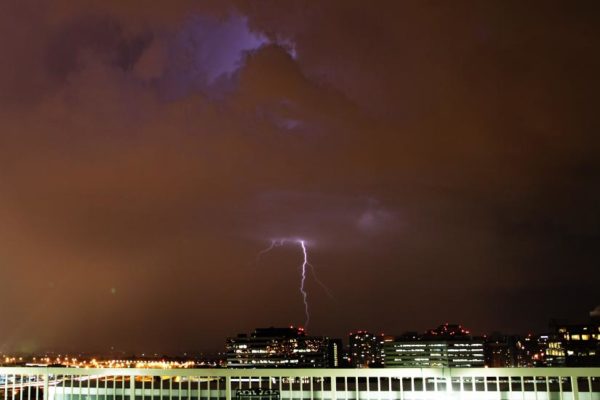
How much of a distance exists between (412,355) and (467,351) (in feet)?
45.0

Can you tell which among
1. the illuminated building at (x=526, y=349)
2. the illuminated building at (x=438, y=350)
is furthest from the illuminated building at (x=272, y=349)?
the illuminated building at (x=526, y=349)

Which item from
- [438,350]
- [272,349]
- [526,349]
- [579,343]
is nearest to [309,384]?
[579,343]

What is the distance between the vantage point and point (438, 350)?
5827 inches

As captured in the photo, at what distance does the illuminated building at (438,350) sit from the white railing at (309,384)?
464ft

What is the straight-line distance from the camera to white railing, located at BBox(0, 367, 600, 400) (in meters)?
7.72

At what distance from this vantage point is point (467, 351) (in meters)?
149

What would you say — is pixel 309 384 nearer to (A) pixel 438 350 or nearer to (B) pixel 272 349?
(B) pixel 272 349

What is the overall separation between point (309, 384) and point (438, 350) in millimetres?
147674

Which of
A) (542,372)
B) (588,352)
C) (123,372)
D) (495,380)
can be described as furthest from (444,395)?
(588,352)

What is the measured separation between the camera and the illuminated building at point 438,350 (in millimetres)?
146375

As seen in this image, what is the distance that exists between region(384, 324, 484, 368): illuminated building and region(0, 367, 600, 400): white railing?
141 meters

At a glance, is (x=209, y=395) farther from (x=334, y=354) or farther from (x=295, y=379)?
(x=334, y=354)

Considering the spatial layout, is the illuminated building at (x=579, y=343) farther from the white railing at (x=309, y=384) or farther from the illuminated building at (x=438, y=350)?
the white railing at (x=309, y=384)

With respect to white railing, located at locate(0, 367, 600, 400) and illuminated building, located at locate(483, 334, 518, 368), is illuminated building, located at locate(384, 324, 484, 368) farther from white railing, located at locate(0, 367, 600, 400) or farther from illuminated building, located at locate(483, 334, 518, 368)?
white railing, located at locate(0, 367, 600, 400)
